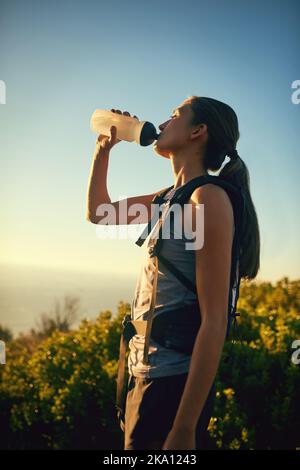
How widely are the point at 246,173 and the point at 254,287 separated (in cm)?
463

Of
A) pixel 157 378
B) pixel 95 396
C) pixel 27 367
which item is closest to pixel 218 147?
pixel 157 378

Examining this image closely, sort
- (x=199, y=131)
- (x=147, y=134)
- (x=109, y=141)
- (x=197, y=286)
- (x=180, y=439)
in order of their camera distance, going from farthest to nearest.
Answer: (x=109, y=141), (x=147, y=134), (x=199, y=131), (x=197, y=286), (x=180, y=439)

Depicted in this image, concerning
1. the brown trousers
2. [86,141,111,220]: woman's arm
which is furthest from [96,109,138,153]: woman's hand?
the brown trousers

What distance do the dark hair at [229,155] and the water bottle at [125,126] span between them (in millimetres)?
350

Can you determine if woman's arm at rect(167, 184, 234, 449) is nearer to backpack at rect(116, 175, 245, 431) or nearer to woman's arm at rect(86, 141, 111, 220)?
backpack at rect(116, 175, 245, 431)

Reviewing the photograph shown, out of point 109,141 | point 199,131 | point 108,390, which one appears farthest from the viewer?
point 108,390

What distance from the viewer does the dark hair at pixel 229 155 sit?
1.91 m

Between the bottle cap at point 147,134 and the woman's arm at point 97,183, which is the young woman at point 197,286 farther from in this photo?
the woman's arm at point 97,183

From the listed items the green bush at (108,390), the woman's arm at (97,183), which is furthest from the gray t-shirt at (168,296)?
the green bush at (108,390)

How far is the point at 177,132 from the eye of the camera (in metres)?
2.01

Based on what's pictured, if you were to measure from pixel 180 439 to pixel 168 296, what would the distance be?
1.62 feet

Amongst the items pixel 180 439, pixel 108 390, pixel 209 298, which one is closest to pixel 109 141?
pixel 209 298

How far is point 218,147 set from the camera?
2.02 m

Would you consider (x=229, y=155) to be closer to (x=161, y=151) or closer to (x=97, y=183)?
(x=161, y=151)
